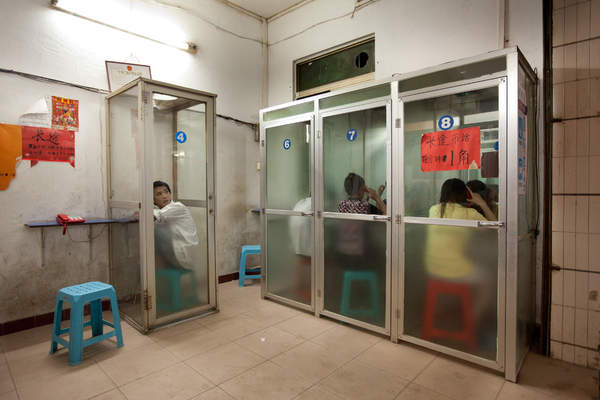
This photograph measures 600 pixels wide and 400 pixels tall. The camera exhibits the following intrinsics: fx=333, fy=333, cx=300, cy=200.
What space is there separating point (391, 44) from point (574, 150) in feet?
6.73

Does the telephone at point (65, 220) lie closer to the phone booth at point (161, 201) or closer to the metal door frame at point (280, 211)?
the phone booth at point (161, 201)

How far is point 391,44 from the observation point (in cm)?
364

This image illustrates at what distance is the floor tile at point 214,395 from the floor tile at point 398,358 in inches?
40.1

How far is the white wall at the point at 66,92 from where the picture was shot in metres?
2.94

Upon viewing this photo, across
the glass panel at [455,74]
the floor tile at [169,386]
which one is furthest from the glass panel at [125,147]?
the glass panel at [455,74]

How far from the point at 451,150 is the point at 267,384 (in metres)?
2.07

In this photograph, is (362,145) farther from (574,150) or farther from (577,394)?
(577,394)

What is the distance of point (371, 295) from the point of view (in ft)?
9.62

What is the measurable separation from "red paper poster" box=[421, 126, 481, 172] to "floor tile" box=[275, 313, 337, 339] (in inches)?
65.9

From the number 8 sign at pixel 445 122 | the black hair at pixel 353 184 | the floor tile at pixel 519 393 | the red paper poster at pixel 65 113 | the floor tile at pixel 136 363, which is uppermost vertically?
the red paper poster at pixel 65 113

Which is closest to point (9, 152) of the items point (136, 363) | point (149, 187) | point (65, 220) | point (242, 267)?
point (65, 220)

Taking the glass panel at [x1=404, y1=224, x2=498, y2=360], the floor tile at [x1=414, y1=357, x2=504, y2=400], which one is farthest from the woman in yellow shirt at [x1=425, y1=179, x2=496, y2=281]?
Result: the floor tile at [x1=414, y1=357, x2=504, y2=400]

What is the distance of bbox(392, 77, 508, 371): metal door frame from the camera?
2.21m

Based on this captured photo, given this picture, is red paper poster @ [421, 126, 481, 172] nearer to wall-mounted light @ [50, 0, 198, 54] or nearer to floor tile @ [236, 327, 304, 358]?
floor tile @ [236, 327, 304, 358]
